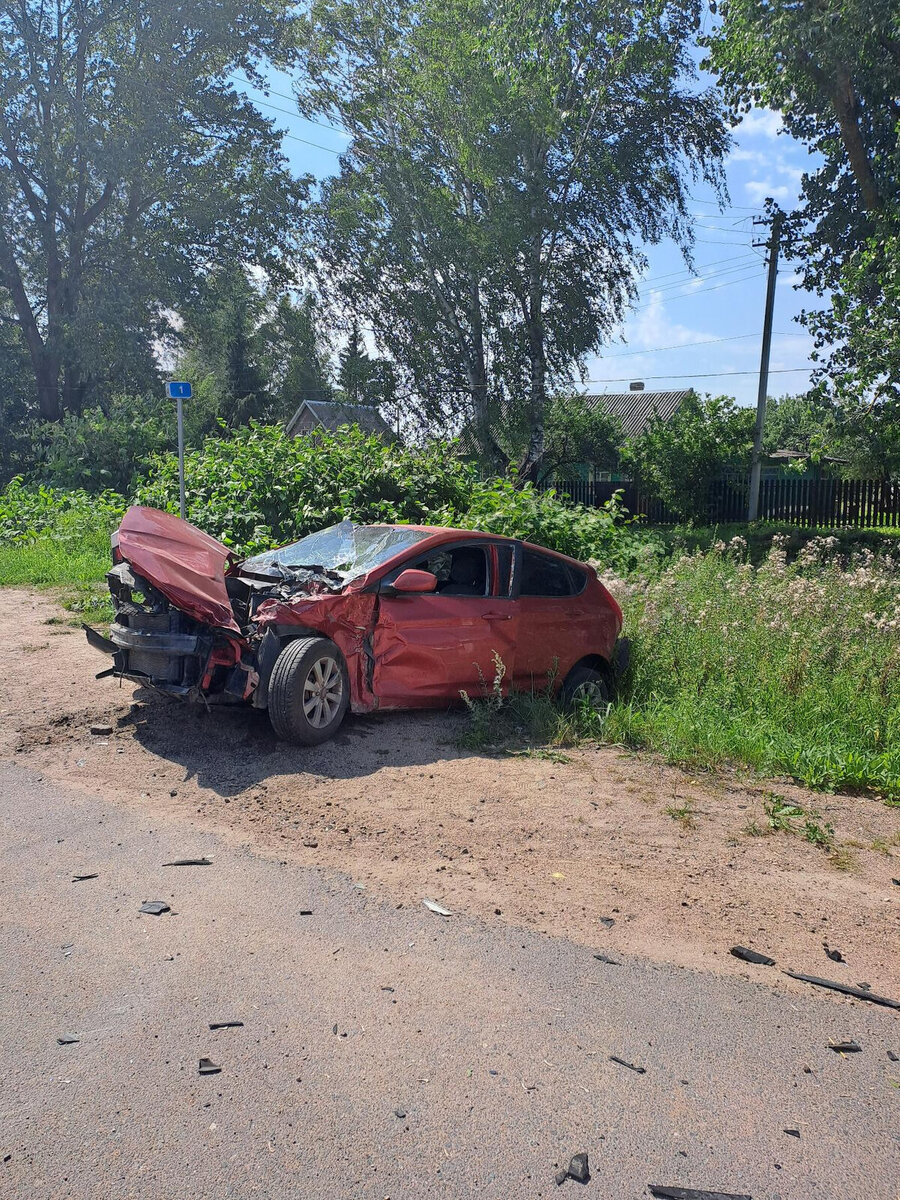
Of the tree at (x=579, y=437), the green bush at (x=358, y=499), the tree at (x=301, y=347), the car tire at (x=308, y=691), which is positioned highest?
the tree at (x=301, y=347)

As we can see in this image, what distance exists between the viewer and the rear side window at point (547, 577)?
25.2 feet

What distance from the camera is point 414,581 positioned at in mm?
6645

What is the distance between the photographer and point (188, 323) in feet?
123

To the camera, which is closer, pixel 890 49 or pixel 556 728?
pixel 556 728

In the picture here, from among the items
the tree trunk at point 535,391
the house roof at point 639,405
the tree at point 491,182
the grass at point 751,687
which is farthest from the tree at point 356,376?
the house roof at point 639,405

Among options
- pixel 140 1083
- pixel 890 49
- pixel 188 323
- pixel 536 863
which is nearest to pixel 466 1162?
pixel 140 1083

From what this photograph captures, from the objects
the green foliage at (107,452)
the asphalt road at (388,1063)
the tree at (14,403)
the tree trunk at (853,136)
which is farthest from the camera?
the tree at (14,403)

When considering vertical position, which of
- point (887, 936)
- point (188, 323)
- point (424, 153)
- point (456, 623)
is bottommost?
point (887, 936)

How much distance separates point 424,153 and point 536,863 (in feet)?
84.3

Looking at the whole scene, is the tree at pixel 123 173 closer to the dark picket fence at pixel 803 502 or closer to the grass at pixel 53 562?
the dark picket fence at pixel 803 502

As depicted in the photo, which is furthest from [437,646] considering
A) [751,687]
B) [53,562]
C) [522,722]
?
[53,562]

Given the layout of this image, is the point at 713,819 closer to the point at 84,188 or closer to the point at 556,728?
the point at 556,728

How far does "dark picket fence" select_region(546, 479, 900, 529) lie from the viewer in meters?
24.7

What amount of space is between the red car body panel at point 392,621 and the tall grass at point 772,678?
867mm
